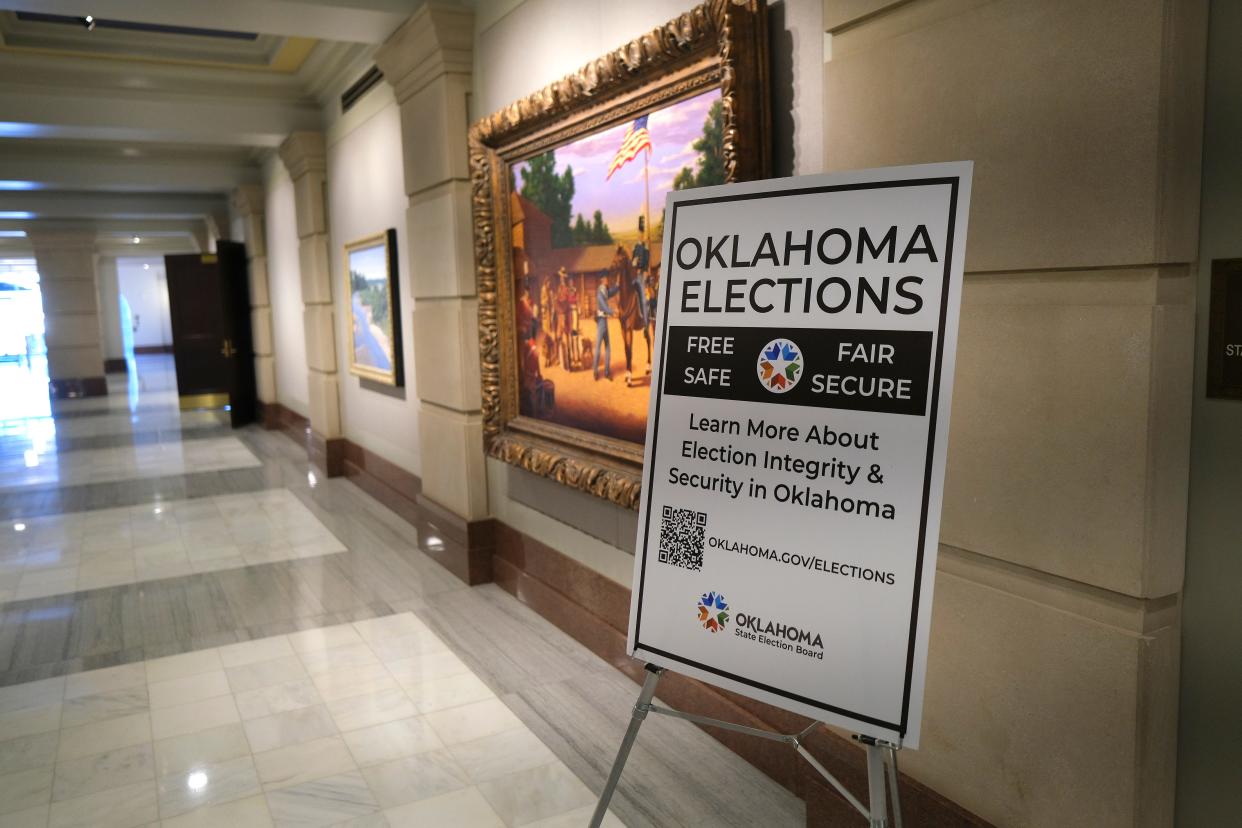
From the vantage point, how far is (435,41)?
4.71 m

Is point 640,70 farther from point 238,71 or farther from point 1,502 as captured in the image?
point 1,502

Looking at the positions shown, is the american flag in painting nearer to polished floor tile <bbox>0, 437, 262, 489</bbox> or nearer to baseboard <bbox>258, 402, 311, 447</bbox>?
polished floor tile <bbox>0, 437, 262, 489</bbox>

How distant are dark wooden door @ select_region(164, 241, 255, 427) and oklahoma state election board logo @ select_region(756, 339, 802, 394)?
11.5 metres

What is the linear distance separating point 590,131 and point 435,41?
159cm

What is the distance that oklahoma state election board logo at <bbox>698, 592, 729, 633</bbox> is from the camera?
80.4 inches

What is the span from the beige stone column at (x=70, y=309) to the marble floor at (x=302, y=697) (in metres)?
11.8

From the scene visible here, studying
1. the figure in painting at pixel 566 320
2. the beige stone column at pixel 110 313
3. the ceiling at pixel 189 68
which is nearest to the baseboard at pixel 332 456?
the ceiling at pixel 189 68

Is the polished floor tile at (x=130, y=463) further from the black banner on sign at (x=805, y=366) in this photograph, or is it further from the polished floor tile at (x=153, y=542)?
the black banner on sign at (x=805, y=366)

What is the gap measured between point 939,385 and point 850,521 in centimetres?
32

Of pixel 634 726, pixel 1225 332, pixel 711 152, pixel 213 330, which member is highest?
pixel 711 152

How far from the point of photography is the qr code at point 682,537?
2098mm

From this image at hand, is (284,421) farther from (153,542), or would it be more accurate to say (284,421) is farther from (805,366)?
(805,366)

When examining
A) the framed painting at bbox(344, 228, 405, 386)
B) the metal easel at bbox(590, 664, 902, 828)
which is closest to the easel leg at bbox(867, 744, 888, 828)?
the metal easel at bbox(590, 664, 902, 828)

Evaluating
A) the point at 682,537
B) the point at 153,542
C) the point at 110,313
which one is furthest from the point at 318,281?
the point at 110,313
